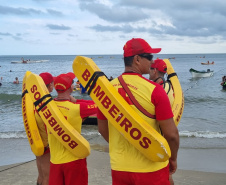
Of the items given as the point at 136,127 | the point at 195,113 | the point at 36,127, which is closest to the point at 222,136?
the point at 195,113

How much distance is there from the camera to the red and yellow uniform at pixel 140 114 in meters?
2.19

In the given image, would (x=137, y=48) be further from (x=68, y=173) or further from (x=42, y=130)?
(x=42, y=130)

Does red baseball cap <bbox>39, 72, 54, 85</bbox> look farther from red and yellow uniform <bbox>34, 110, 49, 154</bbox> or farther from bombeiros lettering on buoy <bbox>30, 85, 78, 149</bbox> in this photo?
bombeiros lettering on buoy <bbox>30, 85, 78, 149</bbox>

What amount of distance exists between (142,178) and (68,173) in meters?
1.34

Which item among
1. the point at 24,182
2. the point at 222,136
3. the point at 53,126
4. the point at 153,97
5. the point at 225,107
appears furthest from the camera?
the point at 225,107

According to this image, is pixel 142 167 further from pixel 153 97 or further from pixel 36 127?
pixel 36 127

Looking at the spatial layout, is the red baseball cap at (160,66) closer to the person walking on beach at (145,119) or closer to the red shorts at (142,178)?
the person walking on beach at (145,119)

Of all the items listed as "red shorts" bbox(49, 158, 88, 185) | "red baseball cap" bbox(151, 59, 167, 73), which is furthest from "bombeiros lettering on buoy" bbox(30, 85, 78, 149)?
"red baseball cap" bbox(151, 59, 167, 73)

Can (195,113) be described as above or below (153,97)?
below

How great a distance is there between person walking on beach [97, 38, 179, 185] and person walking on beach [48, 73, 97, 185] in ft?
3.04

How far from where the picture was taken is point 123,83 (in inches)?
93.6

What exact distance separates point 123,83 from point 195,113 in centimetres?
1627

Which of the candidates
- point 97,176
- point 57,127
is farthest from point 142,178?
point 97,176

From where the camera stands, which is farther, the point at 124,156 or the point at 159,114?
the point at 124,156
